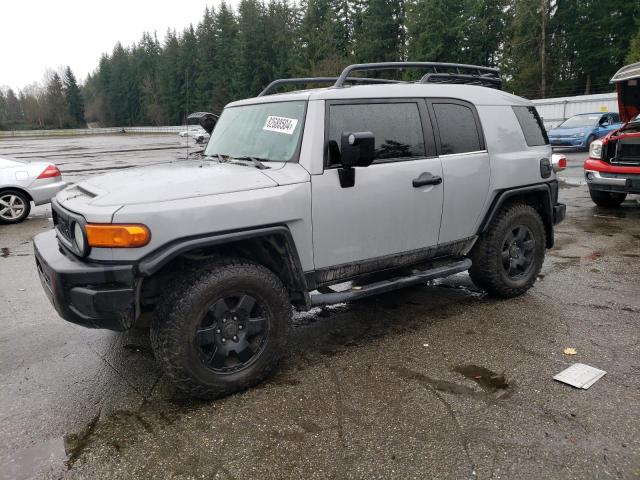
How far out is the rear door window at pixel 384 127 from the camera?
344cm

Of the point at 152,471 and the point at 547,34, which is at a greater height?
the point at 547,34

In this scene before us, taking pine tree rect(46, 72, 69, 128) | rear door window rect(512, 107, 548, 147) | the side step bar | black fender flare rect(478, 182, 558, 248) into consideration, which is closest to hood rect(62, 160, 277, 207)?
the side step bar

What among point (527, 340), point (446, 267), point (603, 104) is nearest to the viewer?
point (527, 340)

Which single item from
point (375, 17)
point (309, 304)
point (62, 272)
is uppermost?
point (375, 17)

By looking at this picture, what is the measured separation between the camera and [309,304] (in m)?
3.40

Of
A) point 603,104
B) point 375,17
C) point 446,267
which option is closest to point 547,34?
point 375,17

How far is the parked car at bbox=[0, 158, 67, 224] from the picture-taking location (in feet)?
28.7

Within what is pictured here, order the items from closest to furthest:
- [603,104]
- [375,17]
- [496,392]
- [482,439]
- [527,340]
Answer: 1. [482,439]
2. [496,392]
3. [527,340]
4. [603,104]
5. [375,17]

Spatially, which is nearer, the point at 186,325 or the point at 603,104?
the point at 186,325

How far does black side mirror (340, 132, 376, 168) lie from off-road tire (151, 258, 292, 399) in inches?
34.9

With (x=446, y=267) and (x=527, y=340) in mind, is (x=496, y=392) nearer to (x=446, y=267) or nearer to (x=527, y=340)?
(x=527, y=340)

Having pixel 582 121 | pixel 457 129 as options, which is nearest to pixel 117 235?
pixel 457 129

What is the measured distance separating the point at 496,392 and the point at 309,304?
1.32m

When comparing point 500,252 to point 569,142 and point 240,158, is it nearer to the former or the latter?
point 240,158
